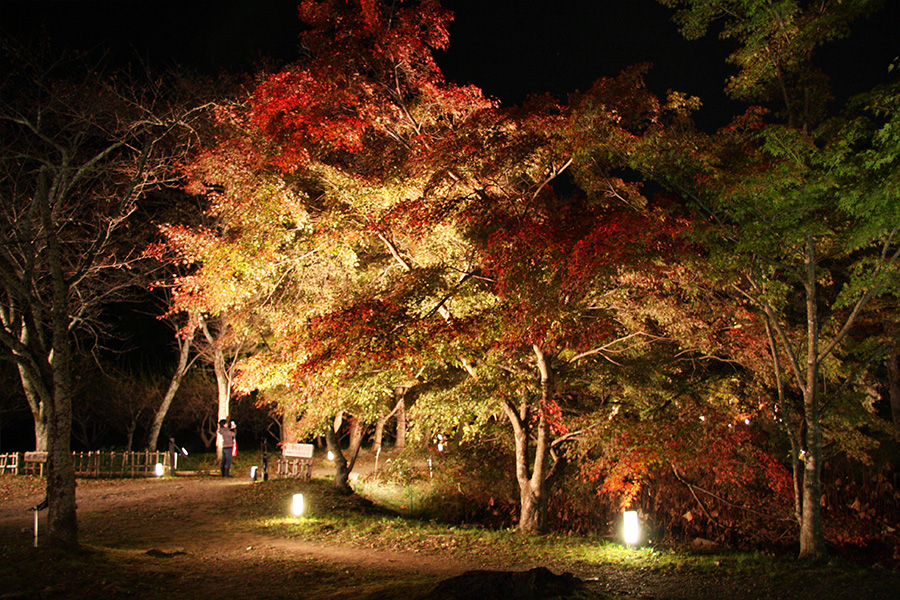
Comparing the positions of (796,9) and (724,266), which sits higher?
(796,9)

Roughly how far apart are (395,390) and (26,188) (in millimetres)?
8806

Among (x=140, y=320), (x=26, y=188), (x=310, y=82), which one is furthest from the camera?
(x=140, y=320)

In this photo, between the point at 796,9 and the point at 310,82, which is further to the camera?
the point at 310,82

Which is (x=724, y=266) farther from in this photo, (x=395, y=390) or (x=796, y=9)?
(x=395, y=390)

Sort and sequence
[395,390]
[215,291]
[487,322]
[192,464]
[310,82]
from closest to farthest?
1. [487,322]
2. [215,291]
3. [310,82]
4. [395,390]
5. [192,464]

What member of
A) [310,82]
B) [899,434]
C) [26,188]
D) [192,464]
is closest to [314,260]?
[310,82]

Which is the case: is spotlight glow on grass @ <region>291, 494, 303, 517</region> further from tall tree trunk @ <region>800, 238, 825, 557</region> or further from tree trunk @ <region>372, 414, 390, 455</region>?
tall tree trunk @ <region>800, 238, 825, 557</region>

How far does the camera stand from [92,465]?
1744 cm

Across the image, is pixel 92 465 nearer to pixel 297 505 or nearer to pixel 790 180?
pixel 297 505

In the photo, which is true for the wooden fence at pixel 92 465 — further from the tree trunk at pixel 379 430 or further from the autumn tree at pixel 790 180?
the autumn tree at pixel 790 180

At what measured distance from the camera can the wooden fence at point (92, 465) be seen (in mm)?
17094

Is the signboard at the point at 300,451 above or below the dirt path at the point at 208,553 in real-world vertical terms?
above

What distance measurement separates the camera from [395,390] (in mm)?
13336

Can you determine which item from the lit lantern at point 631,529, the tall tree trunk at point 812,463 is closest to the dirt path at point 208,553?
the lit lantern at point 631,529
